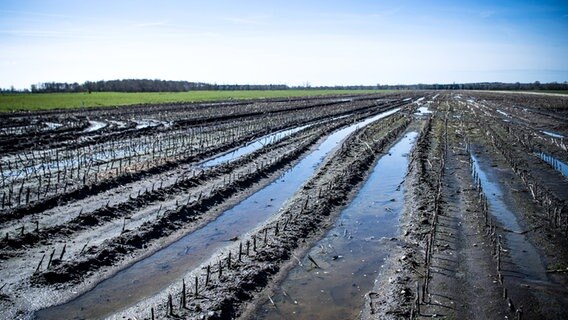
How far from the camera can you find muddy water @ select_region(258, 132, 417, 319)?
24.1 feet

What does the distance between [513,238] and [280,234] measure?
616 centimetres

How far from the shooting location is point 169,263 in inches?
362

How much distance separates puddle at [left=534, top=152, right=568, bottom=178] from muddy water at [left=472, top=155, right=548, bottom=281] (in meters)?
3.98

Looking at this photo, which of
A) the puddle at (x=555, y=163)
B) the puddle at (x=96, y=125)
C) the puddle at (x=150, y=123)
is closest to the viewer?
the puddle at (x=555, y=163)

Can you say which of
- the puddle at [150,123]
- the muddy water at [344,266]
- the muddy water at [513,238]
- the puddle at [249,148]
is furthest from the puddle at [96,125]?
the muddy water at [513,238]

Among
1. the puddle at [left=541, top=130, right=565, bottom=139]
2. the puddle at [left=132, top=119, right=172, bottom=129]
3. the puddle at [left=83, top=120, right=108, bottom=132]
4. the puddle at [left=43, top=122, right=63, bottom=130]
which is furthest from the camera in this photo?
the puddle at [left=132, top=119, right=172, bottom=129]

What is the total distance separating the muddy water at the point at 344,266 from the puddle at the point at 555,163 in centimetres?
861

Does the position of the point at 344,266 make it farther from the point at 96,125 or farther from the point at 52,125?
the point at 52,125

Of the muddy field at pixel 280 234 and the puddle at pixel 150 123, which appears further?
the puddle at pixel 150 123

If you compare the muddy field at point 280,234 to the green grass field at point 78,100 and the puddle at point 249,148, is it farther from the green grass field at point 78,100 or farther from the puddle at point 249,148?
the green grass field at point 78,100

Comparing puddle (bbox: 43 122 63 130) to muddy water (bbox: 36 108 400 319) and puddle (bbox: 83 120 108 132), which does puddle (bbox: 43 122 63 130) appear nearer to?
puddle (bbox: 83 120 108 132)

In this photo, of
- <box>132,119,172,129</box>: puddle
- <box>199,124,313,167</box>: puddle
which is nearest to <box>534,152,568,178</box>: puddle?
<box>199,124,313,167</box>: puddle

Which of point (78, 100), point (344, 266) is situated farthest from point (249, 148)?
point (78, 100)

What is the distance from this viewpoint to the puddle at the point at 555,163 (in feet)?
59.3
